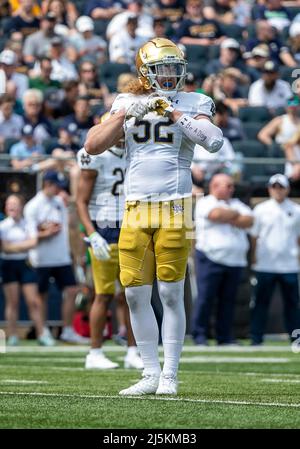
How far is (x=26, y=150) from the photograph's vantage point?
1377cm

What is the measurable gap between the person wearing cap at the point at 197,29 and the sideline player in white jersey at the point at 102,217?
918cm

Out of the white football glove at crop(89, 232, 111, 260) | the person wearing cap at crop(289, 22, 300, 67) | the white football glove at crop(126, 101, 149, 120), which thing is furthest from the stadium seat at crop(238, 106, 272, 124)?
the white football glove at crop(126, 101, 149, 120)

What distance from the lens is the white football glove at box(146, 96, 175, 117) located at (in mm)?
6426

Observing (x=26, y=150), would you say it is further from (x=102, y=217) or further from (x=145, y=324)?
(x=145, y=324)

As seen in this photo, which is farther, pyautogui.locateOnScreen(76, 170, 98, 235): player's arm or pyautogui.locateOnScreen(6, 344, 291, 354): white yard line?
pyautogui.locateOnScreen(6, 344, 291, 354): white yard line

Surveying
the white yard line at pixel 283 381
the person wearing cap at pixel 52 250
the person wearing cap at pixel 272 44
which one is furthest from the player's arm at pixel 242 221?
the person wearing cap at pixel 272 44

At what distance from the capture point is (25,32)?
17.5m

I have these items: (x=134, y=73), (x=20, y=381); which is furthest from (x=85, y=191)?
(x=134, y=73)

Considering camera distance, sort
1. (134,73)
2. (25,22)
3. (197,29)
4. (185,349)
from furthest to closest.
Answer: (197,29) < (25,22) < (134,73) < (185,349)

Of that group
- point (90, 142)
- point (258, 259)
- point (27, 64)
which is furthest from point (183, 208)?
point (27, 64)

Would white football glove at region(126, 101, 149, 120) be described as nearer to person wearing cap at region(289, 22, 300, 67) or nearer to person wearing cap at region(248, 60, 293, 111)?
person wearing cap at region(248, 60, 293, 111)

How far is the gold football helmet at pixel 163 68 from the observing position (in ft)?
21.5

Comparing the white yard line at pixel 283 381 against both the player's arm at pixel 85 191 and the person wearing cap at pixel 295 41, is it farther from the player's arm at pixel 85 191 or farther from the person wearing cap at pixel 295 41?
the person wearing cap at pixel 295 41

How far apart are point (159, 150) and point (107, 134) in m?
0.30
